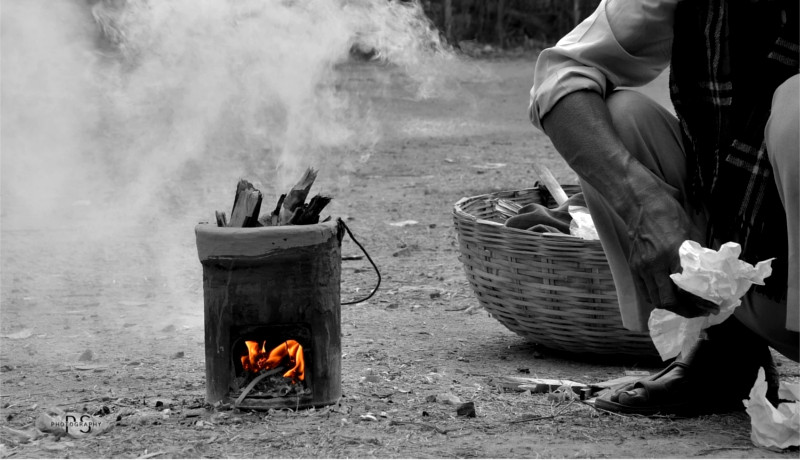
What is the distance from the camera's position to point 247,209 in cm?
293

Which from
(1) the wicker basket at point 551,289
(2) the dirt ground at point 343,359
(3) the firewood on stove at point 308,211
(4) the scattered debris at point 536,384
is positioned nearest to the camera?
(2) the dirt ground at point 343,359

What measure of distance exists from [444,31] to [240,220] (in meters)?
12.9

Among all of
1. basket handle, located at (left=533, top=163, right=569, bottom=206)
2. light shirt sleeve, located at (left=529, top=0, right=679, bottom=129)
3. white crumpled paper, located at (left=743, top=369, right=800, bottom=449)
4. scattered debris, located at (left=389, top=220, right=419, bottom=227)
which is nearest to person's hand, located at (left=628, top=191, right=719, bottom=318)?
white crumpled paper, located at (left=743, top=369, right=800, bottom=449)

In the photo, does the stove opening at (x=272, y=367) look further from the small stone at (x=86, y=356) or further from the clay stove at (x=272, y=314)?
the small stone at (x=86, y=356)

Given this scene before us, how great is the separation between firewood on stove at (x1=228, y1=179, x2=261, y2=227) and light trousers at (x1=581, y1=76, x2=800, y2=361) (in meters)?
0.90

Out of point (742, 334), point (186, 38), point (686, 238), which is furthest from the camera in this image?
point (186, 38)

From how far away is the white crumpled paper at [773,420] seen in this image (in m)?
2.50

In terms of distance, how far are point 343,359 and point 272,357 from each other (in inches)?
25.1

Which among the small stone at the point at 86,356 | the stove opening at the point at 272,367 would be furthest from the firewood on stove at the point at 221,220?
the small stone at the point at 86,356

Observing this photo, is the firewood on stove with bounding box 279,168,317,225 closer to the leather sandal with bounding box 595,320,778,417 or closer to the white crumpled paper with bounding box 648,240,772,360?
the leather sandal with bounding box 595,320,778,417

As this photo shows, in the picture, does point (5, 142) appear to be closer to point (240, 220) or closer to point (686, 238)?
point (240, 220)

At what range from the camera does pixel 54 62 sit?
5.95 meters

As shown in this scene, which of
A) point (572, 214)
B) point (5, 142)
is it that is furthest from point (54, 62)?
point (572, 214)

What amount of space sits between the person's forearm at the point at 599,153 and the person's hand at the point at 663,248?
0.03 metres
